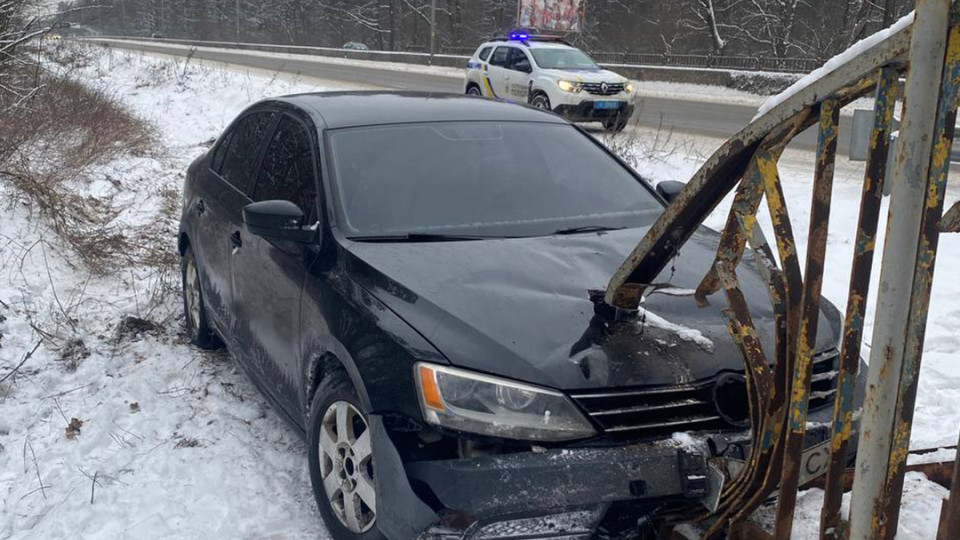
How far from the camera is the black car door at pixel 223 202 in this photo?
4.61m

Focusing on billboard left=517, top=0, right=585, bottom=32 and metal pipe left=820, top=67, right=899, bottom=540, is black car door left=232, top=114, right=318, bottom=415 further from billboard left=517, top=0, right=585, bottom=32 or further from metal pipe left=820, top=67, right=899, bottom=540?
billboard left=517, top=0, right=585, bottom=32

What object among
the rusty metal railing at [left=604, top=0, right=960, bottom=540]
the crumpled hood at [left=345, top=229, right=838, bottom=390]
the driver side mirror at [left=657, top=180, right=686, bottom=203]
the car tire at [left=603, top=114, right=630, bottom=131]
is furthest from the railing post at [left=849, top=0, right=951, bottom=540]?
the car tire at [left=603, top=114, right=630, bottom=131]

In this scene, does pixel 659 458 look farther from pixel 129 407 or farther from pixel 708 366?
pixel 129 407

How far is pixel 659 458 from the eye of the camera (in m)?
2.54

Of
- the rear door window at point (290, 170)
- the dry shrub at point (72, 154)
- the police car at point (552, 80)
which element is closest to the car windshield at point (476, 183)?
→ the rear door window at point (290, 170)

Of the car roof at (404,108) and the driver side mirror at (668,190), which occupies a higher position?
the car roof at (404,108)

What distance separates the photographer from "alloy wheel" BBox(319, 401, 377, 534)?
293 centimetres

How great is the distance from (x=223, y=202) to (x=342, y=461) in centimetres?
217

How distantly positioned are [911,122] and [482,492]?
1.47m

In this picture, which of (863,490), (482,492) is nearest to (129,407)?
(482,492)

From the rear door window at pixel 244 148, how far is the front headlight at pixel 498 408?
7.61 ft

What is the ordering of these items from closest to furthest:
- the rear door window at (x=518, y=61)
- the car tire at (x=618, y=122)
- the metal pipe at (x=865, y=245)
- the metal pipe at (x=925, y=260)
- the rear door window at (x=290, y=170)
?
the metal pipe at (x=925, y=260) → the metal pipe at (x=865, y=245) → the rear door window at (x=290, y=170) → the car tire at (x=618, y=122) → the rear door window at (x=518, y=61)

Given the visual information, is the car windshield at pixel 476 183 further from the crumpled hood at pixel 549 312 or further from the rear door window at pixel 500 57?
the rear door window at pixel 500 57

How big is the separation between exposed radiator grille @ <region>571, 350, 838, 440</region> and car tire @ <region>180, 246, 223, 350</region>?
3.17m
